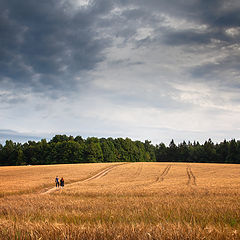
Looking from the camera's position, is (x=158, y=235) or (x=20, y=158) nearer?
(x=158, y=235)

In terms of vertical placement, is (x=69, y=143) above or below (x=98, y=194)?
above

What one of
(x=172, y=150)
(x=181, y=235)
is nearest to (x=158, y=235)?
(x=181, y=235)

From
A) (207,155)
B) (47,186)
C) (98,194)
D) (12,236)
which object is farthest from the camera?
(207,155)

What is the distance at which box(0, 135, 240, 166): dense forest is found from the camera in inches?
4166

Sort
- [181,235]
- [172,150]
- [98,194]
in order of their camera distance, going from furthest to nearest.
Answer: [172,150] → [98,194] → [181,235]

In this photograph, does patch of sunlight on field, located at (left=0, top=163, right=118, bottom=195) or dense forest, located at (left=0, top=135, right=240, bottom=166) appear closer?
patch of sunlight on field, located at (left=0, top=163, right=118, bottom=195)

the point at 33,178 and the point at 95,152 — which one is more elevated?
the point at 95,152

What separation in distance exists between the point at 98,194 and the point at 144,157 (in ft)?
410

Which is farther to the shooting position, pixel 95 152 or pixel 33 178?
pixel 95 152

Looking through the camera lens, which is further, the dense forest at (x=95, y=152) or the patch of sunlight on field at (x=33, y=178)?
the dense forest at (x=95, y=152)

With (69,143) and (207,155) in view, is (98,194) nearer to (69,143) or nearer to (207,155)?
(69,143)

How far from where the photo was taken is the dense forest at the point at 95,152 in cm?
10581

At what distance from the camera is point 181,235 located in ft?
12.1

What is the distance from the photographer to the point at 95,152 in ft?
349
